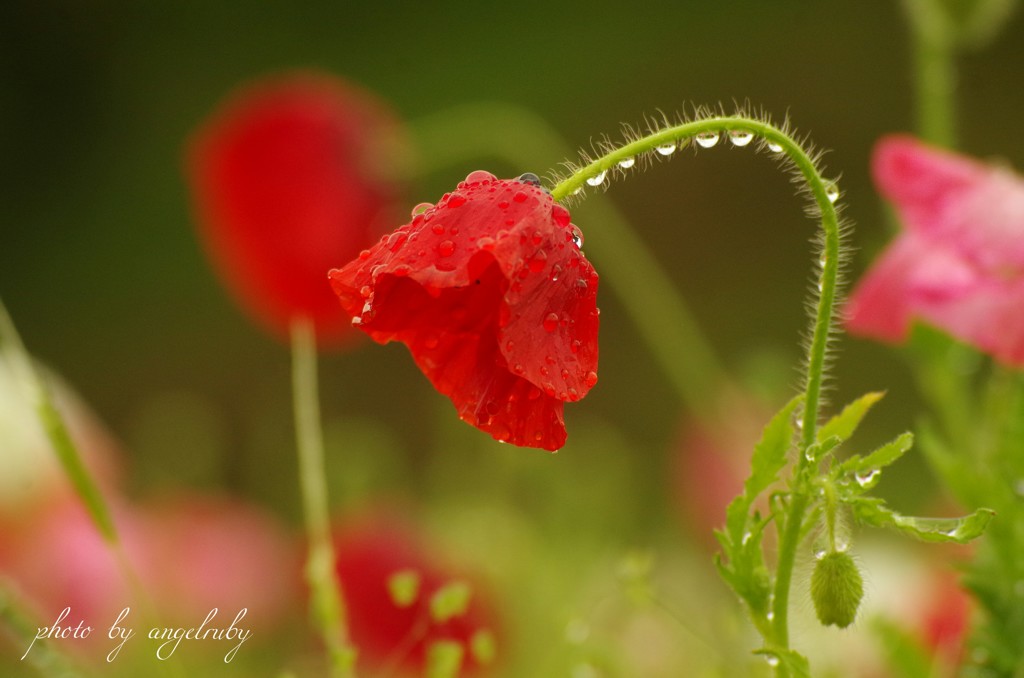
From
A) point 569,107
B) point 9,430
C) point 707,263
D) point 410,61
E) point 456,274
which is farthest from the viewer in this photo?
point 410,61

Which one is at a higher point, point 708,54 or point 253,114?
point 253,114

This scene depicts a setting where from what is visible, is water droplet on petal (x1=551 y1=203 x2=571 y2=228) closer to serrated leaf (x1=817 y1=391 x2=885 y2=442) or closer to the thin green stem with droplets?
the thin green stem with droplets

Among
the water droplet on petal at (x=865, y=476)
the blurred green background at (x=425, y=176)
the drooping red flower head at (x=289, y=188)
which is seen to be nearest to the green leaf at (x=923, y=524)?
the water droplet on petal at (x=865, y=476)

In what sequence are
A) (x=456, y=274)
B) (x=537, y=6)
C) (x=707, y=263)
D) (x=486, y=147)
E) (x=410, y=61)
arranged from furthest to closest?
1. (x=537, y=6)
2. (x=410, y=61)
3. (x=707, y=263)
4. (x=486, y=147)
5. (x=456, y=274)

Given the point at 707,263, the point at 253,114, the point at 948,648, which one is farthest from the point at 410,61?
the point at 948,648

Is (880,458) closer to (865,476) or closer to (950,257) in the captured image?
(865,476)

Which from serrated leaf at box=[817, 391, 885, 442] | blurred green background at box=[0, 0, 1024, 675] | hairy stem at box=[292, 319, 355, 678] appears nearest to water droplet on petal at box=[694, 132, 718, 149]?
serrated leaf at box=[817, 391, 885, 442]

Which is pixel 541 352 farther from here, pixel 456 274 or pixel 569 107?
pixel 569 107
